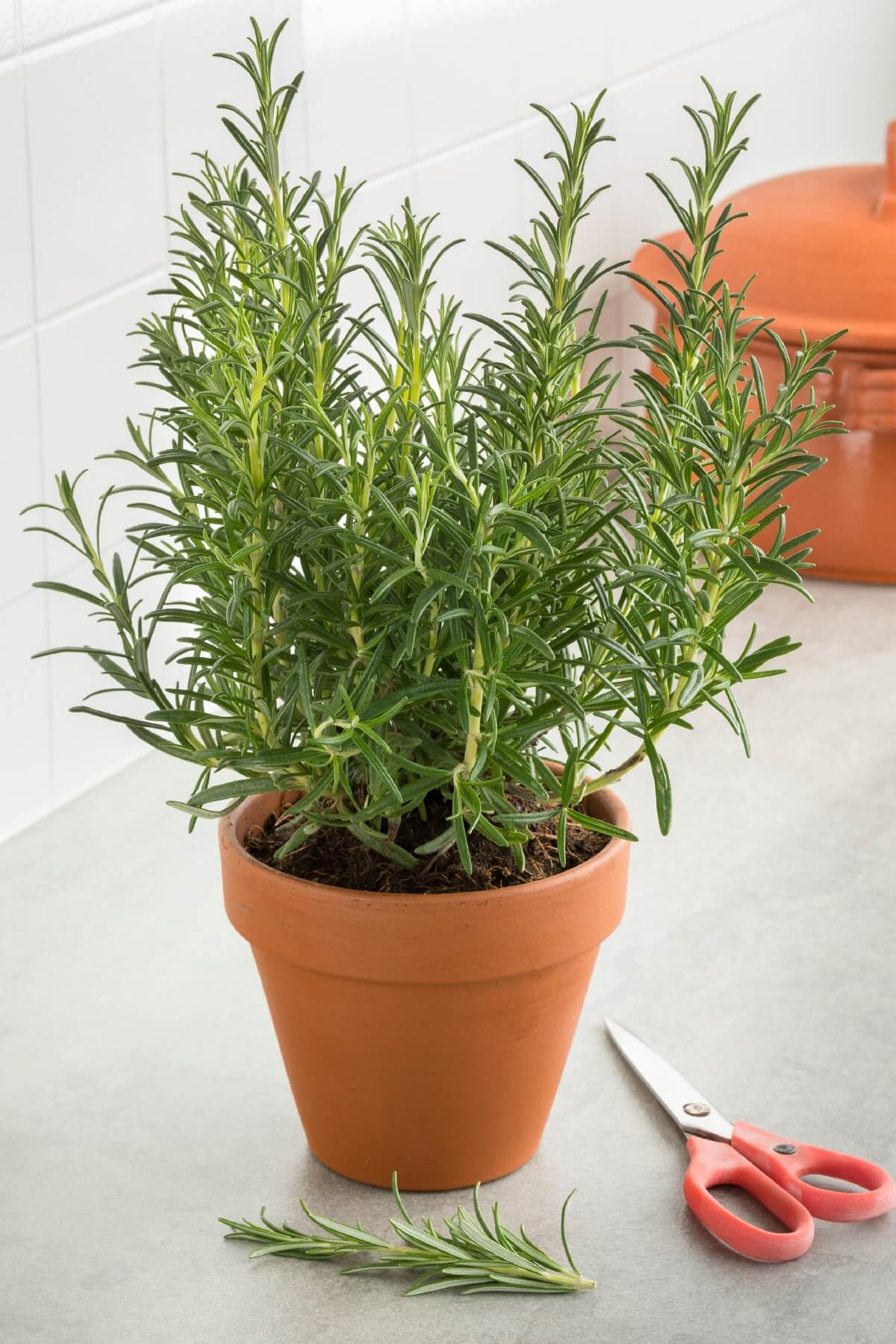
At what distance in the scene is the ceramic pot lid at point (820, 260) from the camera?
1.18 meters

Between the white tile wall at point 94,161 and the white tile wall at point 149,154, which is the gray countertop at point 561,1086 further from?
the white tile wall at point 94,161

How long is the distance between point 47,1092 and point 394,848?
0.22 meters

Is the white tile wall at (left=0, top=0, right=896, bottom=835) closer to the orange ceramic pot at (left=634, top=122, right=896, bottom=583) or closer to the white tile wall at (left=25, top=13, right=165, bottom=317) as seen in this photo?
the white tile wall at (left=25, top=13, right=165, bottom=317)

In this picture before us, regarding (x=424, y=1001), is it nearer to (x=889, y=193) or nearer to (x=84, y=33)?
(x=84, y=33)

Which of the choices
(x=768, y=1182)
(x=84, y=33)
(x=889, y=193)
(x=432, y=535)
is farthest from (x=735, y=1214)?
(x=889, y=193)

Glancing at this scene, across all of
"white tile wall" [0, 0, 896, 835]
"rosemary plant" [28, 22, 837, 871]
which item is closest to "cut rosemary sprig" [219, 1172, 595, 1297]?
"rosemary plant" [28, 22, 837, 871]

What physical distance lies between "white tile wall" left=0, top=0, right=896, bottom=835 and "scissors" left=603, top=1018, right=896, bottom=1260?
0.47 m

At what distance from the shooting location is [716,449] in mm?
529

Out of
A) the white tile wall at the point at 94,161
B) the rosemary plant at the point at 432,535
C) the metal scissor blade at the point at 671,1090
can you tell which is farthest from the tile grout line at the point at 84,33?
the metal scissor blade at the point at 671,1090

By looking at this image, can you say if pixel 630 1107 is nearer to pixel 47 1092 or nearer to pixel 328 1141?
pixel 328 1141

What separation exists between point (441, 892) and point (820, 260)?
79 cm

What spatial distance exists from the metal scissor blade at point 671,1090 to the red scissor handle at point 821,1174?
0.4 inches

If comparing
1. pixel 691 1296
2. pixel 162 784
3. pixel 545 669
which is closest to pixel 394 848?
pixel 545 669

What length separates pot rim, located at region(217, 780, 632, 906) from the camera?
54cm
